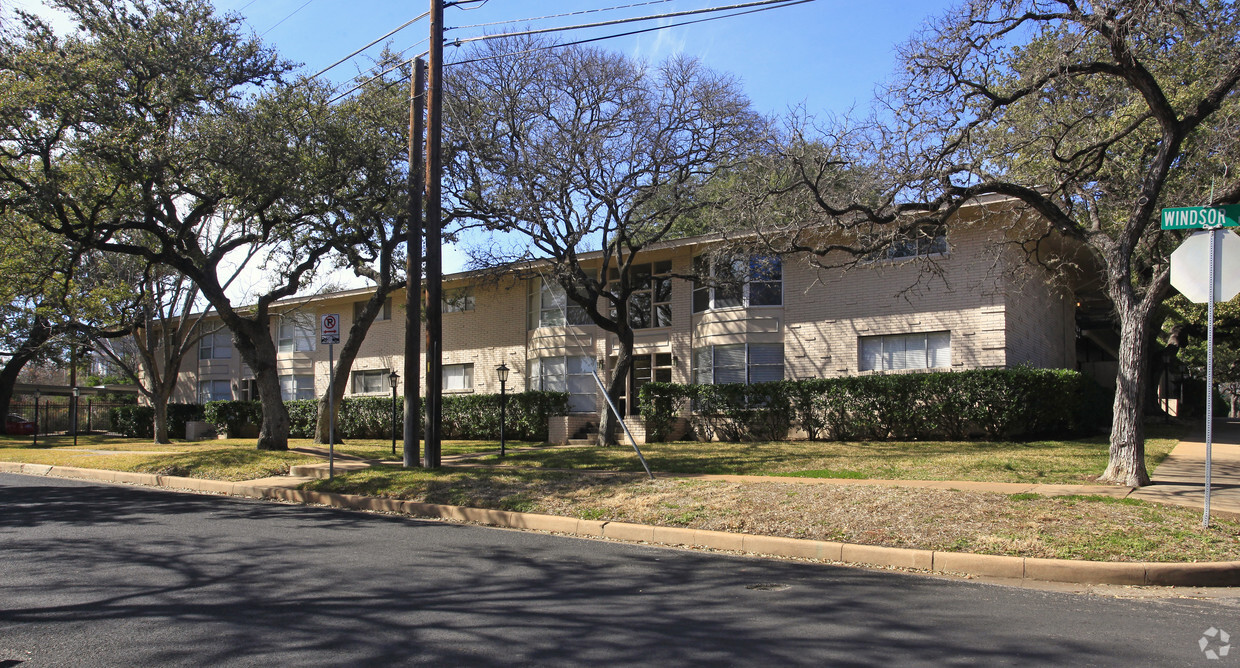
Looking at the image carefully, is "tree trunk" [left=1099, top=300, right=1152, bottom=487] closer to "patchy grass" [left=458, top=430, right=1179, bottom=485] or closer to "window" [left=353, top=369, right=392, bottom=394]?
"patchy grass" [left=458, top=430, right=1179, bottom=485]

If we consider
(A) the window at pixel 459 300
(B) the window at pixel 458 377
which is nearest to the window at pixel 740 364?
(A) the window at pixel 459 300

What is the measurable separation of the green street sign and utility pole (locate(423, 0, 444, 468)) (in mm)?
10461

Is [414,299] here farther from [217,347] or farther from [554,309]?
[217,347]

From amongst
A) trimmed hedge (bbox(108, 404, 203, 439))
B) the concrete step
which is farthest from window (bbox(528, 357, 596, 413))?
trimmed hedge (bbox(108, 404, 203, 439))

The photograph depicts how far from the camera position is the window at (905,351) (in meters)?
20.3

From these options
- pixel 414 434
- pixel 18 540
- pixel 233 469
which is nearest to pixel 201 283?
pixel 233 469

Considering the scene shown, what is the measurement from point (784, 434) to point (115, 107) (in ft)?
53.7

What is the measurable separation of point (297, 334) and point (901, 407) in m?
25.3

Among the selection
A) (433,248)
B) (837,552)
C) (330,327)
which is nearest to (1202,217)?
(837,552)

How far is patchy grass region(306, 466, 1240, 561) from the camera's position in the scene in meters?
8.07

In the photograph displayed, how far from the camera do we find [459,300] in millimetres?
28938

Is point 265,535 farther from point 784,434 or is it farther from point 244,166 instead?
point 784,434

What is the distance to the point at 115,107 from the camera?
53.3 ft

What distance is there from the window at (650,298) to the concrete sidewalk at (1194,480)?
1330 centimetres
